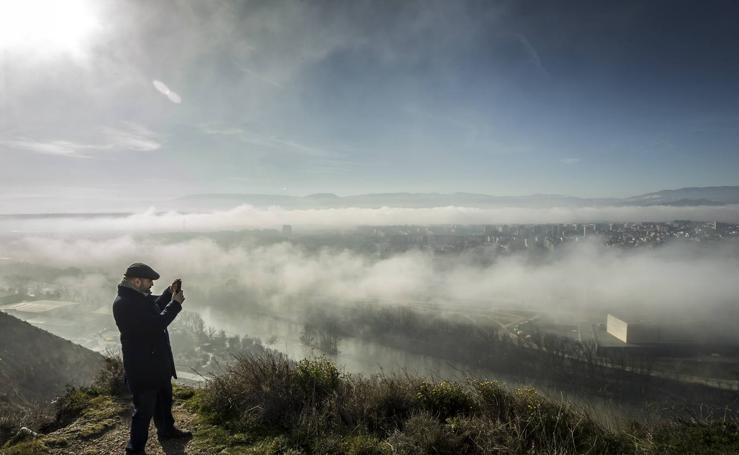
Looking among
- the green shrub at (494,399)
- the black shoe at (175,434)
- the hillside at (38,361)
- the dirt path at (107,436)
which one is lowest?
the hillside at (38,361)

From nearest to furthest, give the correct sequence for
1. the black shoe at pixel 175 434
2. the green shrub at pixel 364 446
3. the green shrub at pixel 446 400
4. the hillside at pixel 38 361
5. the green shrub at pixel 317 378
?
the green shrub at pixel 364 446
the black shoe at pixel 175 434
the green shrub at pixel 446 400
the green shrub at pixel 317 378
the hillside at pixel 38 361

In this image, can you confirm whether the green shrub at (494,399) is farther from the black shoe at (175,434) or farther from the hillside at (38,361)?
the hillside at (38,361)

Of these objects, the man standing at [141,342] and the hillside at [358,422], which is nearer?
the man standing at [141,342]

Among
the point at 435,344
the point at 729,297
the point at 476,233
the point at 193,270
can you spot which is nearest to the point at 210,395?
the point at 435,344

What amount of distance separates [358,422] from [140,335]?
2622mm

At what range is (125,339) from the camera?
3.79m

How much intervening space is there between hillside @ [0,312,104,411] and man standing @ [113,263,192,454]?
1603 centimetres

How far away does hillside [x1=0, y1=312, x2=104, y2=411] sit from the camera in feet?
55.6

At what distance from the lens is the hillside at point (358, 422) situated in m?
3.91

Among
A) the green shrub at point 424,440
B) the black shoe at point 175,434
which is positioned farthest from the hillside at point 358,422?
the black shoe at point 175,434

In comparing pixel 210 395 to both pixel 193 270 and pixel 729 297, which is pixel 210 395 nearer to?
pixel 729 297

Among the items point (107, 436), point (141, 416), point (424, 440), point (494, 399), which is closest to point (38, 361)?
point (107, 436)

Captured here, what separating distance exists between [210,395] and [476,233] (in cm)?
16482

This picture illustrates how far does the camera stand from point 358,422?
4.39 m
